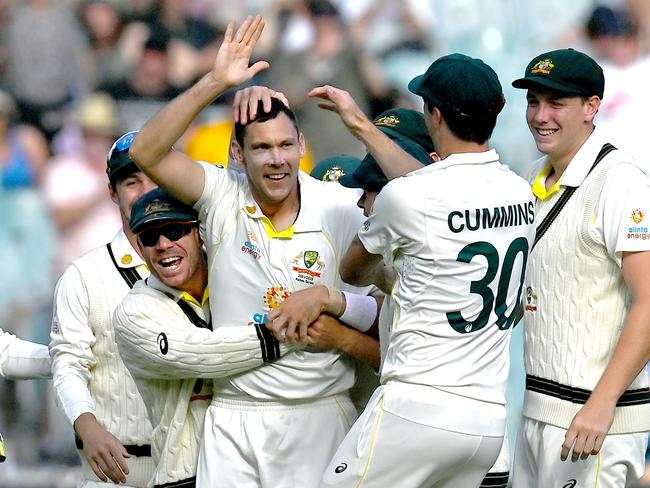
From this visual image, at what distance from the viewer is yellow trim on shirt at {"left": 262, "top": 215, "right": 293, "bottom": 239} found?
193 inches

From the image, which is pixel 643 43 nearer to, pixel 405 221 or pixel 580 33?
pixel 580 33

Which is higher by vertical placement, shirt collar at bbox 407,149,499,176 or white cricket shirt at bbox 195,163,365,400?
shirt collar at bbox 407,149,499,176

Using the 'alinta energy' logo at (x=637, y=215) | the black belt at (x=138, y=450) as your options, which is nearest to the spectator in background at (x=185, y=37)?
the black belt at (x=138, y=450)

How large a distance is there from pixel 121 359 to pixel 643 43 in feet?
17.9

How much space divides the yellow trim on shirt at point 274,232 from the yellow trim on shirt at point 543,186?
1.00 metres

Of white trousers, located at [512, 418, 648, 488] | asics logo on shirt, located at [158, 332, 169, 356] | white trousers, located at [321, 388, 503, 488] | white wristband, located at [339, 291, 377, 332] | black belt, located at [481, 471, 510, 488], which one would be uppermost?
white wristband, located at [339, 291, 377, 332]

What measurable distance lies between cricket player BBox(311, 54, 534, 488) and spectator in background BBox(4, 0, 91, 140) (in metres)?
5.23

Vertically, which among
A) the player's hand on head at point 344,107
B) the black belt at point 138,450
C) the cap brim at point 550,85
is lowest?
the black belt at point 138,450

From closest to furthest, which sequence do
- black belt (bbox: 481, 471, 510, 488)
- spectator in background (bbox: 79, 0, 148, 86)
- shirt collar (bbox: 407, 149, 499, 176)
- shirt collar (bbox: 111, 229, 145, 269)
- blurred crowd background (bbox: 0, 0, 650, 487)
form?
shirt collar (bbox: 407, 149, 499, 176) → black belt (bbox: 481, 471, 510, 488) → shirt collar (bbox: 111, 229, 145, 269) → blurred crowd background (bbox: 0, 0, 650, 487) → spectator in background (bbox: 79, 0, 148, 86)

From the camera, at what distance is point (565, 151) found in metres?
5.08

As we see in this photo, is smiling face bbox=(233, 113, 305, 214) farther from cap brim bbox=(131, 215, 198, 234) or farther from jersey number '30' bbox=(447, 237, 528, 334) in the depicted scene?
jersey number '30' bbox=(447, 237, 528, 334)

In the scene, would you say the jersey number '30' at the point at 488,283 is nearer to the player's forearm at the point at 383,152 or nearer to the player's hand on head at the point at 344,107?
the player's forearm at the point at 383,152

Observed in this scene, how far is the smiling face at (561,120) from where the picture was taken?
504 centimetres

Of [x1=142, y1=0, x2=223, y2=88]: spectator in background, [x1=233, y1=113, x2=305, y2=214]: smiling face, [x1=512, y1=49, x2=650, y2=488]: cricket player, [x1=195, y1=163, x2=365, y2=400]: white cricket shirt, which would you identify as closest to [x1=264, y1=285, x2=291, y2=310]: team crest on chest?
[x1=195, y1=163, x2=365, y2=400]: white cricket shirt
